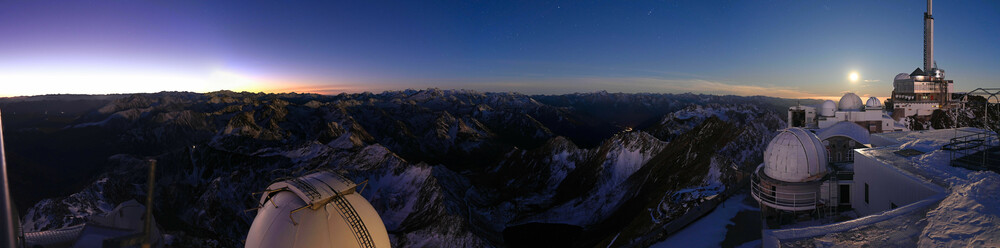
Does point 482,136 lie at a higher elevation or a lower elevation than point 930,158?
lower

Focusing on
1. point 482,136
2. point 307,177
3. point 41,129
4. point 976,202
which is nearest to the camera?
point 976,202

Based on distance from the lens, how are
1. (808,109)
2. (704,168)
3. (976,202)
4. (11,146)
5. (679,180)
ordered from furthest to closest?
(11,146) < (808,109) < (679,180) < (704,168) < (976,202)

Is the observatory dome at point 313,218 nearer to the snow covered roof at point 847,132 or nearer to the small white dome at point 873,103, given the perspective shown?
the snow covered roof at point 847,132

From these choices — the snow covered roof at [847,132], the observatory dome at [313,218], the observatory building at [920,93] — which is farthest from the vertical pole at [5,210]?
the observatory building at [920,93]

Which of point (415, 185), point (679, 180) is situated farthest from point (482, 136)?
point (679, 180)

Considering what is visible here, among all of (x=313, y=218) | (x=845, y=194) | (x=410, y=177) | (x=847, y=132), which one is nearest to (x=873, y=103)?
(x=847, y=132)

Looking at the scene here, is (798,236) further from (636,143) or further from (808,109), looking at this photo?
(636,143)

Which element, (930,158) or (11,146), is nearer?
(930,158)
